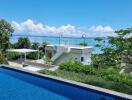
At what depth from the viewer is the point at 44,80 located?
1270cm

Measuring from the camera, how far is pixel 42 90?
11.5m

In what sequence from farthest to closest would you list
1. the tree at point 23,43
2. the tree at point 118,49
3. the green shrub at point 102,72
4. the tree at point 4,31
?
the tree at point 23,43
the tree at point 4,31
the green shrub at point 102,72
the tree at point 118,49

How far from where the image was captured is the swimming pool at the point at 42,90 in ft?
33.8

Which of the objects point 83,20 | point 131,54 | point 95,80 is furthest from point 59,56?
point 83,20

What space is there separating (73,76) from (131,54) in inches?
136

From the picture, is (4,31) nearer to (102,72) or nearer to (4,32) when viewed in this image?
(4,32)

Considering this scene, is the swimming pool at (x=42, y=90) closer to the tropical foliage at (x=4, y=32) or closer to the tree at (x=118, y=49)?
the tree at (x=118, y=49)

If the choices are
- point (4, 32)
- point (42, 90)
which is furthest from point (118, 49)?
point (4, 32)

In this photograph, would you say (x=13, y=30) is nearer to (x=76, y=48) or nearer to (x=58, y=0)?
(x=76, y=48)

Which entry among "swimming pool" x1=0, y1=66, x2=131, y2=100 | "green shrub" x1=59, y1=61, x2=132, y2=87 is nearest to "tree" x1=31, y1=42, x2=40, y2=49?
"green shrub" x1=59, y1=61, x2=132, y2=87

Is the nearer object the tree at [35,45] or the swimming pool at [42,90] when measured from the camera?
the swimming pool at [42,90]

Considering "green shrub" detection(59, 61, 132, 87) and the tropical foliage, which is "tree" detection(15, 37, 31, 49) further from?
"green shrub" detection(59, 61, 132, 87)

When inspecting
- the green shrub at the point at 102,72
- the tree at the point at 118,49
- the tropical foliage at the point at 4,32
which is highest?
the tropical foliage at the point at 4,32


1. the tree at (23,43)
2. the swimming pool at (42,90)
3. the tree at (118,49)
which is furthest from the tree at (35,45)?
the tree at (118,49)
